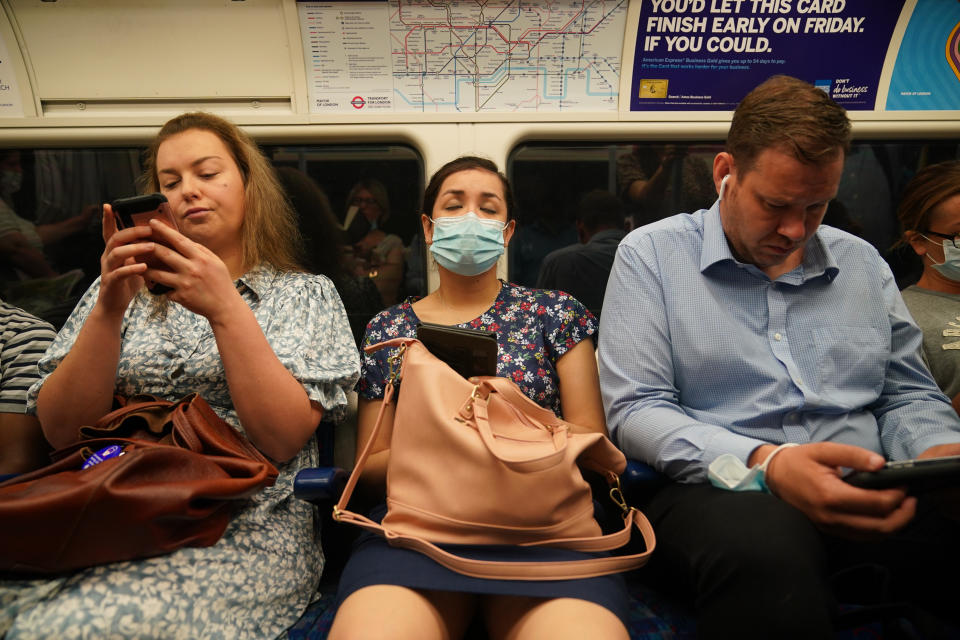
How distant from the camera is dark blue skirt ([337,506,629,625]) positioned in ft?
4.46

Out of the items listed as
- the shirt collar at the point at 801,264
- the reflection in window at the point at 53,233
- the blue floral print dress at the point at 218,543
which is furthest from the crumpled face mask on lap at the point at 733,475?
the reflection in window at the point at 53,233

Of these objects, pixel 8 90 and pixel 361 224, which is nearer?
pixel 8 90

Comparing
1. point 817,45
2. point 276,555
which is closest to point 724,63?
point 817,45

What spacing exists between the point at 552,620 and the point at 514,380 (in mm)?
871

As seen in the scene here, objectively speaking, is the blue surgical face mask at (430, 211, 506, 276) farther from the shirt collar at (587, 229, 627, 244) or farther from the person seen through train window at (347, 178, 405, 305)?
the shirt collar at (587, 229, 627, 244)

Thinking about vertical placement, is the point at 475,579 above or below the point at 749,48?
Result: below

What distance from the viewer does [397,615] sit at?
4.24 ft

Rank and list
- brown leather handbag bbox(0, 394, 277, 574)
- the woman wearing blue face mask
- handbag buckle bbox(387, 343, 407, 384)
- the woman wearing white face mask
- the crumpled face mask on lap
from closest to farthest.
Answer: brown leather handbag bbox(0, 394, 277, 574)
the woman wearing blue face mask
the crumpled face mask on lap
handbag buckle bbox(387, 343, 407, 384)
the woman wearing white face mask

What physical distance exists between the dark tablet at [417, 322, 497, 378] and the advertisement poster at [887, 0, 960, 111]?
2.51 meters

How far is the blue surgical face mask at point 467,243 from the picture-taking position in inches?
82.4

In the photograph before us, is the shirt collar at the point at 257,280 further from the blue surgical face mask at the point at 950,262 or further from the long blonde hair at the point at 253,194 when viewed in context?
the blue surgical face mask at the point at 950,262

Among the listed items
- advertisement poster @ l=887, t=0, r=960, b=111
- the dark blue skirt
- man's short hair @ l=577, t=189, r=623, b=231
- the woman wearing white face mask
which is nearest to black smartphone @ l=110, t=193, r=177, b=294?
the dark blue skirt

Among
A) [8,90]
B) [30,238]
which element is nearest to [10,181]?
[30,238]

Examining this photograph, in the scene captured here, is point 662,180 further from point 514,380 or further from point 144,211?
point 144,211
